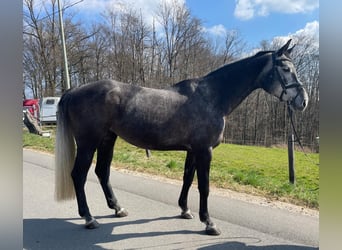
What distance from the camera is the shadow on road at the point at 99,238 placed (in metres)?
2.92

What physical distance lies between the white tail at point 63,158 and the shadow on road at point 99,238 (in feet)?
1.23

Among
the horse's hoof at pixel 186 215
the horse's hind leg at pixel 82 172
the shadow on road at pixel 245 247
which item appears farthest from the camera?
the horse's hoof at pixel 186 215

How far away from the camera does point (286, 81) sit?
3262 millimetres

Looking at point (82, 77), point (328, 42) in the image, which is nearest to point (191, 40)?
point (82, 77)

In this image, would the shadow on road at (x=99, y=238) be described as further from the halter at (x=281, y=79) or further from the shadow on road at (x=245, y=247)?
the halter at (x=281, y=79)

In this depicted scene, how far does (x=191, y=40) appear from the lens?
39.2ft

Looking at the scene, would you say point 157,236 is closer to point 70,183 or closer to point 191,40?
point 70,183

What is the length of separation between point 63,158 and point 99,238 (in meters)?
1.02

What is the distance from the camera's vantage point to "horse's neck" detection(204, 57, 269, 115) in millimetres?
3475

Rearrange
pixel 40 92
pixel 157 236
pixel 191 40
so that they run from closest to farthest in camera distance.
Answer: pixel 157 236 < pixel 191 40 < pixel 40 92

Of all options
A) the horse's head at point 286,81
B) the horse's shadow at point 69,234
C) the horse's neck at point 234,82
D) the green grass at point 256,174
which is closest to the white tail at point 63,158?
the horse's shadow at point 69,234

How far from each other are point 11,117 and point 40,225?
8.94 feet

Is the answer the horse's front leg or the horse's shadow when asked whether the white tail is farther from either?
the horse's front leg

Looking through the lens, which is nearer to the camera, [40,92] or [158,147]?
[158,147]
